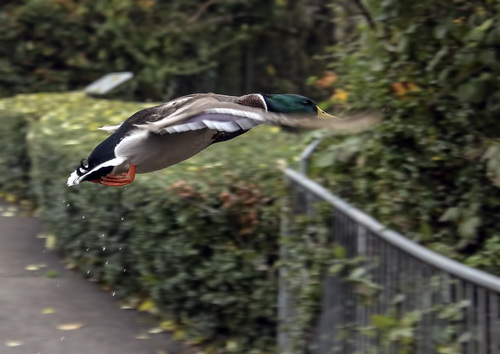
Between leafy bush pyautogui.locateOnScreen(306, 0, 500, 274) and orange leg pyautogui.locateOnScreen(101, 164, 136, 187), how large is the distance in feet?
5.87

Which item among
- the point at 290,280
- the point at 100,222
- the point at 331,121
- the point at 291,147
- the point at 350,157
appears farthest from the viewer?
the point at 100,222

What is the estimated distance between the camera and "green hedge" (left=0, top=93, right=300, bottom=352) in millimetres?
5699

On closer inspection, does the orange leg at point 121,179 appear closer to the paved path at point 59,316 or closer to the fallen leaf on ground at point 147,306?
the paved path at point 59,316

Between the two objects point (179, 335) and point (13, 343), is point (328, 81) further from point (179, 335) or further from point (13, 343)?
point (13, 343)

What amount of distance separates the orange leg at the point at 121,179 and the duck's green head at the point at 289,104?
0.49 m

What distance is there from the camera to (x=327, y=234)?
471 centimetres

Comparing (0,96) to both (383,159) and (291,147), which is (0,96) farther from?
(383,159)

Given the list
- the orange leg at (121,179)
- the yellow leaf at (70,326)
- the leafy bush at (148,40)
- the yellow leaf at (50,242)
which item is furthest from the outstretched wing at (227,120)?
the leafy bush at (148,40)

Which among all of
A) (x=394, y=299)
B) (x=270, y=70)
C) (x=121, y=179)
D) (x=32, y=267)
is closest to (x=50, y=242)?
(x=32, y=267)

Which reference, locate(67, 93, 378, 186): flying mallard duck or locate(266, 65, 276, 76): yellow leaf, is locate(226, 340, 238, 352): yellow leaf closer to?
locate(67, 93, 378, 186): flying mallard duck

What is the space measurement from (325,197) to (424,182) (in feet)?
1.74

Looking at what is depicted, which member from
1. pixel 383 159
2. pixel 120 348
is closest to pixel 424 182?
pixel 383 159

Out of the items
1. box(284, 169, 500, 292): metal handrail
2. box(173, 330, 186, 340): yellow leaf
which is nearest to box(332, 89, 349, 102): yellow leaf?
box(284, 169, 500, 292): metal handrail

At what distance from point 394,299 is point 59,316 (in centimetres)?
339
